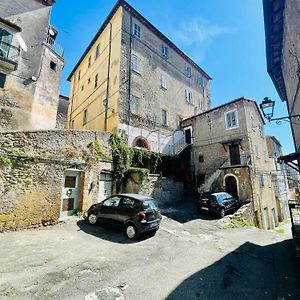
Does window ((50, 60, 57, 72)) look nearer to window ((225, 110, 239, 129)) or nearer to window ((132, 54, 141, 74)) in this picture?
window ((132, 54, 141, 74))

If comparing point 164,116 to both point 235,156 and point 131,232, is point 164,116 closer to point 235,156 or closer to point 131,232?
point 235,156

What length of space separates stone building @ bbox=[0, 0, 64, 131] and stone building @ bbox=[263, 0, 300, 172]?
574 inches

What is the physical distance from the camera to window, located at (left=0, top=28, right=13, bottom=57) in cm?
1239

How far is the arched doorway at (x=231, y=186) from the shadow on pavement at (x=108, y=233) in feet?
32.6

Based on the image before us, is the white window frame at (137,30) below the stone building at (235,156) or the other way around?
the other way around

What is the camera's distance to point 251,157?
15.7 meters

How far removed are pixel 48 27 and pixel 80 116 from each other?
358 inches

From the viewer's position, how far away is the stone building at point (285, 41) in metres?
6.34

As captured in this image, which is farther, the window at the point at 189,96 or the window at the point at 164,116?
the window at the point at 189,96

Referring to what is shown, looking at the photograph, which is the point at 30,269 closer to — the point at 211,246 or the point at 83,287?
the point at 83,287

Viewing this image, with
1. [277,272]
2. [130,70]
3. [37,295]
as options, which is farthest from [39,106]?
[277,272]

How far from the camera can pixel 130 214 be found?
24.2ft

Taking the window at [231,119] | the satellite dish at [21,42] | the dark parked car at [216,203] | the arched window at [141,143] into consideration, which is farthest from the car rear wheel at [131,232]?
the satellite dish at [21,42]

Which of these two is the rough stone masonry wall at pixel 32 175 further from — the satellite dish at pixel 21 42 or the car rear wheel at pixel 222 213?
the satellite dish at pixel 21 42
